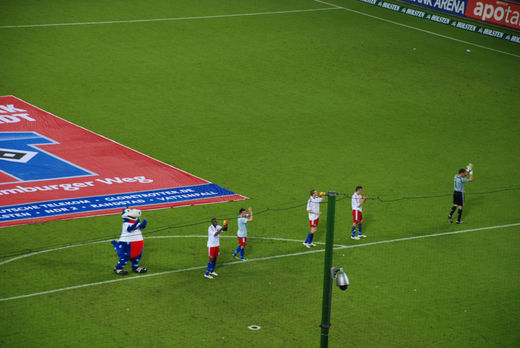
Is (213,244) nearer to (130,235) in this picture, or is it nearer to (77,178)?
(130,235)

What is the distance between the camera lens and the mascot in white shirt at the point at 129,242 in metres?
23.8

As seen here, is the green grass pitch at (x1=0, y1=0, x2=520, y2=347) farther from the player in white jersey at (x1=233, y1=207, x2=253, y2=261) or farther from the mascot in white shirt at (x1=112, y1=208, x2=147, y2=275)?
the mascot in white shirt at (x1=112, y1=208, x2=147, y2=275)

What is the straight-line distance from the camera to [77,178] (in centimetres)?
3178

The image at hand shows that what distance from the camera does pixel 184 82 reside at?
145 feet

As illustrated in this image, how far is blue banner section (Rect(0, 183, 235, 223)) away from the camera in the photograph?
28.7 metres

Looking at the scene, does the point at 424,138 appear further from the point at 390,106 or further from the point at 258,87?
the point at 258,87

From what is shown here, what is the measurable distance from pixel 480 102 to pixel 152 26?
2033 cm

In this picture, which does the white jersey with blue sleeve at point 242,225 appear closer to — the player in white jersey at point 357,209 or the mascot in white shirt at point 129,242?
the mascot in white shirt at point 129,242

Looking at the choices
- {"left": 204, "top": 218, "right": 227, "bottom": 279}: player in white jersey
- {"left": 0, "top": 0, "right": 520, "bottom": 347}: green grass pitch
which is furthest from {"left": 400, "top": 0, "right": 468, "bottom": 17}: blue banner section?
{"left": 204, "top": 218, "right": 227, "bottom": 279}: player in white jersey

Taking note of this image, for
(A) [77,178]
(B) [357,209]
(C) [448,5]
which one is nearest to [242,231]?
(B) [357,209]

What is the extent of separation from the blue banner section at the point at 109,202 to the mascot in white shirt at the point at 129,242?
213 inches

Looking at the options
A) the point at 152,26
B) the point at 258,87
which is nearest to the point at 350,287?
the point at 258,87

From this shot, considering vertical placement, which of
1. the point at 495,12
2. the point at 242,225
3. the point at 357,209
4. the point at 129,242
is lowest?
the point at 129,242

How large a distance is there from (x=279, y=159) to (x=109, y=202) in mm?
7957
